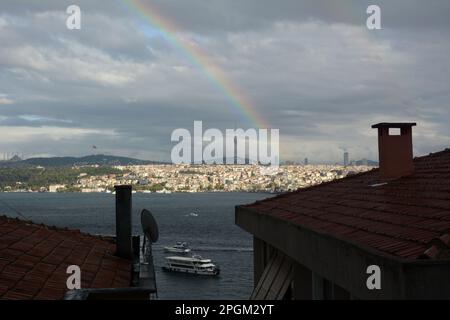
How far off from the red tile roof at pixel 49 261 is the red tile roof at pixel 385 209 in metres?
2.97

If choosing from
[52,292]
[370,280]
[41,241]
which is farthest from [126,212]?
[370,280]

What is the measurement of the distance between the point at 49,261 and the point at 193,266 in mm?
59010

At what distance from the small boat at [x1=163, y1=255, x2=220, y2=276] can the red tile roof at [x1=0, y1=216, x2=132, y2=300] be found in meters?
52.6

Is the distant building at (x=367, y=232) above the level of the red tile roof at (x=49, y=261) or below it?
above

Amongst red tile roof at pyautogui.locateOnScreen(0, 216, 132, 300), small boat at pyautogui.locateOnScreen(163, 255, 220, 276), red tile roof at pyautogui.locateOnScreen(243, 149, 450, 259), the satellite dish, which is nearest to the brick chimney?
red tile roof at pyautogui.locateOnScreen(243, 149, 450, 259)

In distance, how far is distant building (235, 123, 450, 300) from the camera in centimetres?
437

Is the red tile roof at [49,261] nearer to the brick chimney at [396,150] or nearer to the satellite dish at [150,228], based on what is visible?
the satellite dish at [150,228]

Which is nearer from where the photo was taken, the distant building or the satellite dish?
the distant building

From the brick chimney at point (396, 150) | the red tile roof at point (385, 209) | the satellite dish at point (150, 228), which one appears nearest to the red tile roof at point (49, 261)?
the satellite dish at point (150, 228)

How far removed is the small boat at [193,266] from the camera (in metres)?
64.8

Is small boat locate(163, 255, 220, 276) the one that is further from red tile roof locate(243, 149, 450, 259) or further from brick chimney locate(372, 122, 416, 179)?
brick chimney locate(372, 122, 416, 179)

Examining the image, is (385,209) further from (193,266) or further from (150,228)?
(193,266)
